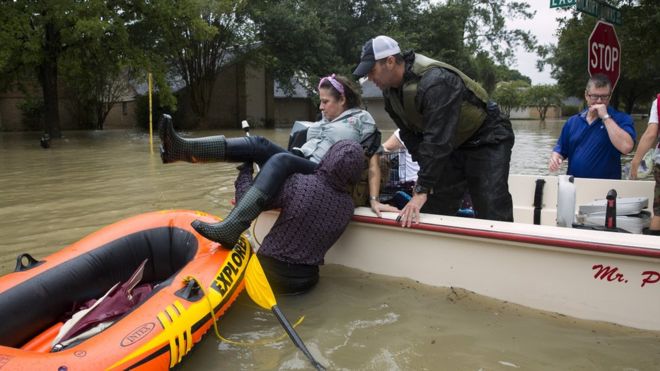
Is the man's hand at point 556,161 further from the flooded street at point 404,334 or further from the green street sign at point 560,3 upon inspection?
the flooded street at point 404,334

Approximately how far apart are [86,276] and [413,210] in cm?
192

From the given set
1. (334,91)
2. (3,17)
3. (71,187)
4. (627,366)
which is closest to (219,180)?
(71,187)

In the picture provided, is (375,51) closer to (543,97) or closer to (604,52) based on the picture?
(604,52)

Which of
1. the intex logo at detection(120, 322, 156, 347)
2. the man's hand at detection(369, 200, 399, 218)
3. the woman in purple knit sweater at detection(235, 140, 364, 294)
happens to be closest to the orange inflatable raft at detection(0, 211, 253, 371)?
the intex logo at detection(120, 322, 156, 347)

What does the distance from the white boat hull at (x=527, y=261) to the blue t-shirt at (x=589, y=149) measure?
1404 millimetres

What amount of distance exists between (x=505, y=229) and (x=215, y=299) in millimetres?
1649

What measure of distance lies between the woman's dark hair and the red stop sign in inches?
93.9

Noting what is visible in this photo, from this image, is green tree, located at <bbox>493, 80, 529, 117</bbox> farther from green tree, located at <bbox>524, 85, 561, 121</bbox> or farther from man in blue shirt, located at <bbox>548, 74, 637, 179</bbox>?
man in blue shirt, located at <bbox>548, 74, 637, 179</bbox>

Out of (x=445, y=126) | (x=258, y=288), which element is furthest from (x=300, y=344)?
(x=445, y=126)

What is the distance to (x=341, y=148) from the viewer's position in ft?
10.6

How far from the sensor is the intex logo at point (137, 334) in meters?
2.08

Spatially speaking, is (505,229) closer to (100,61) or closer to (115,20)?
(115,20)

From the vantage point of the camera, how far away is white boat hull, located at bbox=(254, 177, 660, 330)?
8.63ft

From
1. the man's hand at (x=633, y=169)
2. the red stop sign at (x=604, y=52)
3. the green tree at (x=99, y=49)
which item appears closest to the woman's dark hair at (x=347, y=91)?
the man's hand at (x=633, y=169)
